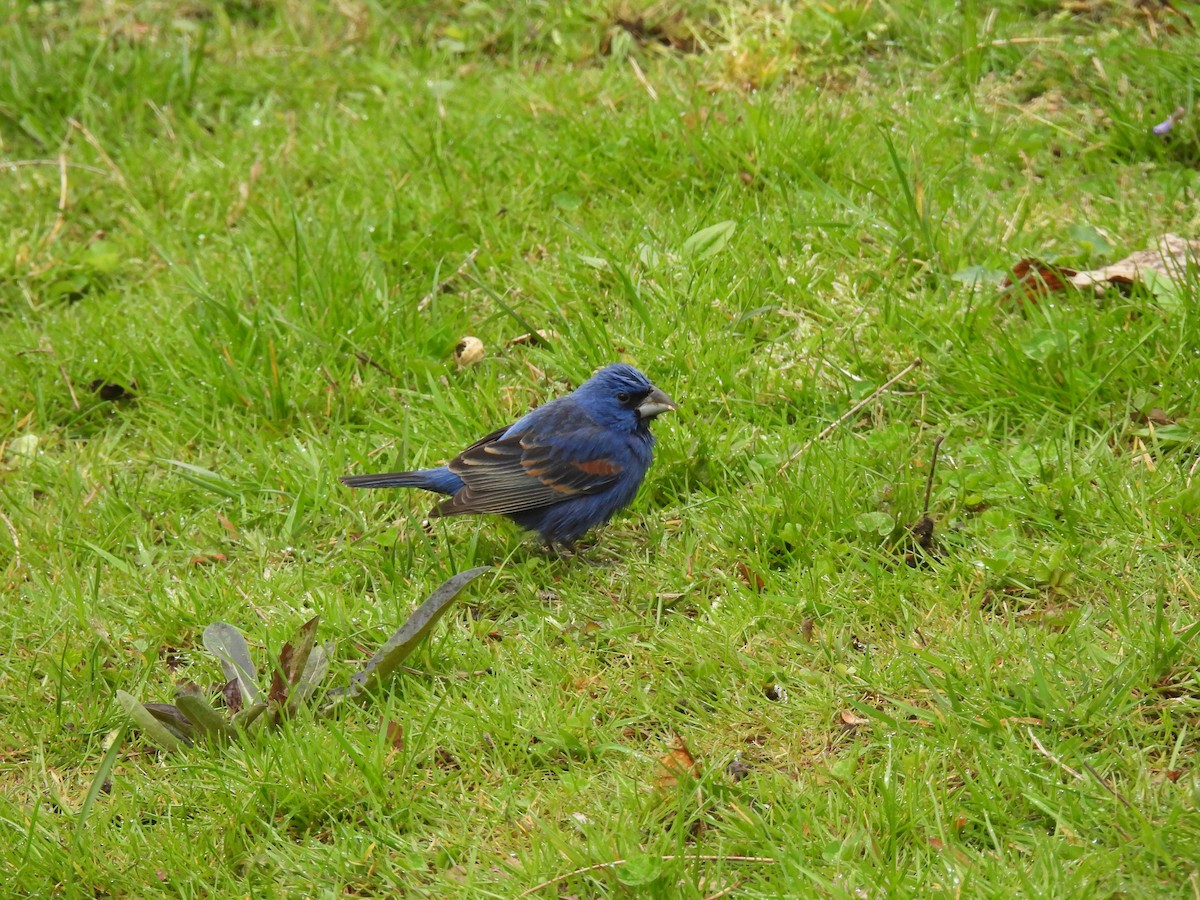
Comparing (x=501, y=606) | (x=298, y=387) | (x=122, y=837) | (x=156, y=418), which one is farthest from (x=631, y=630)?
(x=156, y=418)

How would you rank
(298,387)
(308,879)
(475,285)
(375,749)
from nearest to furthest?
(308,879)
(375,749)
(298,387)
(475,285)

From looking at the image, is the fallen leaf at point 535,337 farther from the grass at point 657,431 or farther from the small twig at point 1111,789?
the small twig at point 1111,789

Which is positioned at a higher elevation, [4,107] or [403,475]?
[4,107]

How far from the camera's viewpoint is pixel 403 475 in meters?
4.38

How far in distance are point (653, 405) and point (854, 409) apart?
0.72 metres

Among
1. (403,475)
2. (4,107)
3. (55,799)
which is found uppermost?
(4,107)

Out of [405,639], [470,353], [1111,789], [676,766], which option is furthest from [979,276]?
[405,639]

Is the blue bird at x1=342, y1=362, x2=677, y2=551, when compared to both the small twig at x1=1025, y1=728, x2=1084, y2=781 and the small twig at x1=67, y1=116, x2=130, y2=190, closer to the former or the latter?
the small twig at x1=1025, y1=728, x2=1084, y2=781

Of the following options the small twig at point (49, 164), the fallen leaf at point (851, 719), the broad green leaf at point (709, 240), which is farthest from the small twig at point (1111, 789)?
the small twig at point (49, 164)

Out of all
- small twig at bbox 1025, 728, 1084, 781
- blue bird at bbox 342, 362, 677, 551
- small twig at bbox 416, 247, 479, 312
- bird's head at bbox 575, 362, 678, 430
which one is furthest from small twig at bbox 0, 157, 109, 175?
small twig at bbox 1025, 728, 1084, 781

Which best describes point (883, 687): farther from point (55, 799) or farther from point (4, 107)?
point (4, 107)

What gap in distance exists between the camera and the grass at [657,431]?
3232 mm

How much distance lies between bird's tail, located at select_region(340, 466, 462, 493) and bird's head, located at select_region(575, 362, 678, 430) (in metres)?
0.56

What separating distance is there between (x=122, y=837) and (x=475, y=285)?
2764 mm
